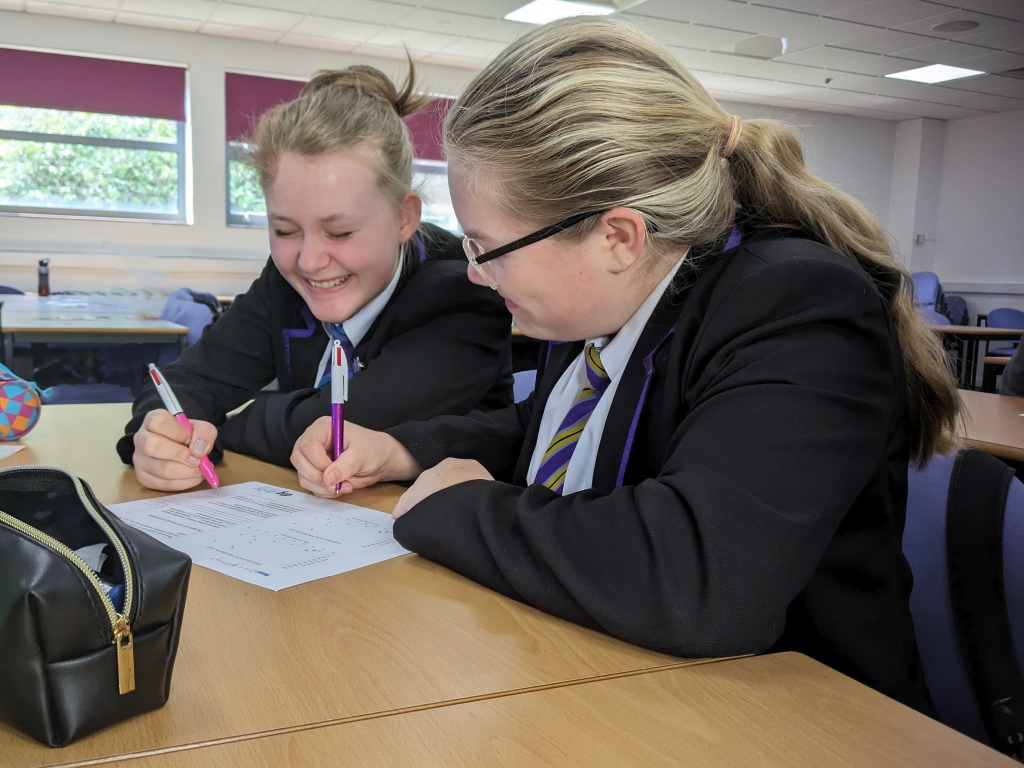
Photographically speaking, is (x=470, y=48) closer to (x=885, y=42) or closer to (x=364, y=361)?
(x=885, y=42)

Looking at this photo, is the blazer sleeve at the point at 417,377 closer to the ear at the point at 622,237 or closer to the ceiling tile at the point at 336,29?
the ear at the point at 622,237

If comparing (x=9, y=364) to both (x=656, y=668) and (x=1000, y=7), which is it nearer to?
(x=656, y=668)

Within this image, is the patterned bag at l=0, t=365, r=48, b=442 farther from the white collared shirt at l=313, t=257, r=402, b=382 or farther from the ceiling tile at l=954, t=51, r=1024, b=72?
the ceiling tile at l=954, t=51, r=1024, b=72

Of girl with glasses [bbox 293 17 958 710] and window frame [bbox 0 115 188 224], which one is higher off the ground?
window frame [bbox 0 115 188 224]

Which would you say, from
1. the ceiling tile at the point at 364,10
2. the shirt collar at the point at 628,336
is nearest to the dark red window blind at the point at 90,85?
the ceiling tile at the point at 364,10

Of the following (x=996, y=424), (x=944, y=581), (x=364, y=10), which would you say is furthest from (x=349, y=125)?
(x=364, y=10)

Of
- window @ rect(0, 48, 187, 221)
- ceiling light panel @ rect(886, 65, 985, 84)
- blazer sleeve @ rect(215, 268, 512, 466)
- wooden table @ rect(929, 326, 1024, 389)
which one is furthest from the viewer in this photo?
ceiling light panel @ rect(886, 65, 985, 84)

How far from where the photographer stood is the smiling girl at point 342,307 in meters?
1.40

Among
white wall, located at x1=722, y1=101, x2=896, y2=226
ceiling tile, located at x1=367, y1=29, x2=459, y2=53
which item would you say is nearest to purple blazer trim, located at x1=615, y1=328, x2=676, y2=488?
ceiling tile, located at x1=367, y1=29, x2=459, y2=53

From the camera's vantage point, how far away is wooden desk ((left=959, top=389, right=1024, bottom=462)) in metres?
1.73

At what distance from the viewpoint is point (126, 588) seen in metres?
0.53

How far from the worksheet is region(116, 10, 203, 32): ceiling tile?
6977 millimetres

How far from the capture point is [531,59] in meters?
0.92

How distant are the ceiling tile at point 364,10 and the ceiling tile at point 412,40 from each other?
347mm
